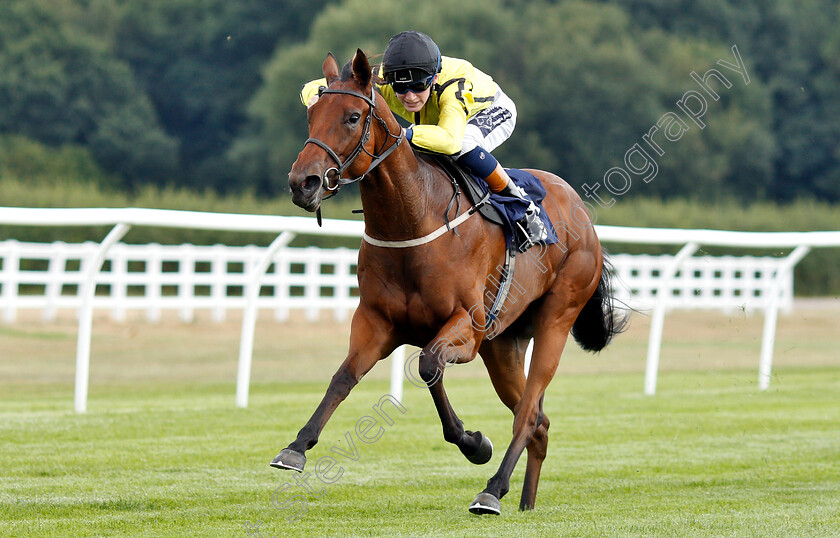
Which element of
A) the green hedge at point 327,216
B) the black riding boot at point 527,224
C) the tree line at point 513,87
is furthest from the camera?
the tree line at point 513,87

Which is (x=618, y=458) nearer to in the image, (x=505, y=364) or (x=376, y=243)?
(x=505, y=364)

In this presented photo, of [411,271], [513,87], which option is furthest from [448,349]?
[513,87]

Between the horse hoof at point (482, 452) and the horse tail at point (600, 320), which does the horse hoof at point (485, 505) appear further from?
the horse tail at point (600, 320)

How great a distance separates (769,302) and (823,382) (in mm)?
1266

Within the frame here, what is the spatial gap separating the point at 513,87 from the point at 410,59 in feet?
105

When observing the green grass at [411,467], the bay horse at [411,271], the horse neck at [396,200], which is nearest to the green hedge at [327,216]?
the green grass at [411,467]

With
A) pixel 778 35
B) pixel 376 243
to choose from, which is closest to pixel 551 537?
pixel 376 243

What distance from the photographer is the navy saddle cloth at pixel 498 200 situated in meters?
4.50

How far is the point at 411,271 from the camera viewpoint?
4074mm

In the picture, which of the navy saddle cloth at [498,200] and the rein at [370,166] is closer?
the rein at [370,166]

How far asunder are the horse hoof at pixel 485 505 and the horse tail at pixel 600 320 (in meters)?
1.72

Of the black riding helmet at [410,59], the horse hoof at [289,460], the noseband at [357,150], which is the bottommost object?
the horse hoof at [289,460]

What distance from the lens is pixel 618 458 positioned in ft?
19.0

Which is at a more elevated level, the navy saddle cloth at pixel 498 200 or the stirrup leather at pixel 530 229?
the navy saddle cloth at pixel 498 200
